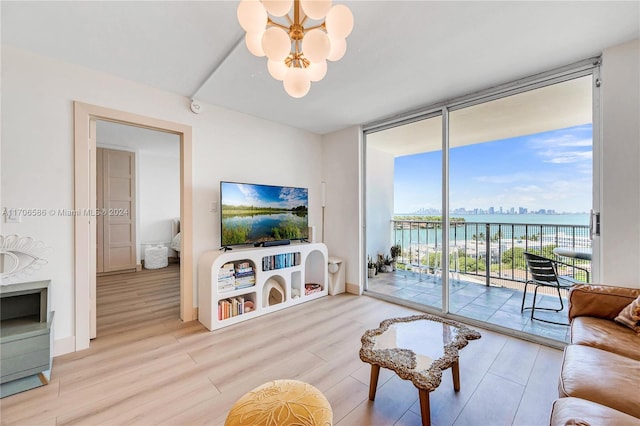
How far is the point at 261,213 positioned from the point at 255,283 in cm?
86

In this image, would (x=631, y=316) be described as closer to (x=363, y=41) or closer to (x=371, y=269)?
(x=363, y=41)

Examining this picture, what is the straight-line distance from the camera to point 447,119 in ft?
9.37

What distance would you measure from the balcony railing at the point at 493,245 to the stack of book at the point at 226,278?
2.68 m

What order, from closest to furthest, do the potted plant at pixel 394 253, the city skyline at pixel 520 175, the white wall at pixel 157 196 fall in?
the city skyline at pixel 520 175, the potted plant at pixel 394 253, the white wall at pixel 157 196

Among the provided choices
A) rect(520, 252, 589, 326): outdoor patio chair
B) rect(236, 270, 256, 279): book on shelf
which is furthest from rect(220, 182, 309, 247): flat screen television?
rect(520, 252, 589, 326): outdoor patio chair

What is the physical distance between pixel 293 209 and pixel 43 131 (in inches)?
97.5

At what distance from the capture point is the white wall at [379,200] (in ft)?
15.4

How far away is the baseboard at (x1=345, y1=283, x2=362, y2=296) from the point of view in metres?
3.67

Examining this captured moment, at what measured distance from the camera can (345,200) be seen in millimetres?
3852

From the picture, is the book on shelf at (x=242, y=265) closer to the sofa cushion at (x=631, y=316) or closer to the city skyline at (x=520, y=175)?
the city skyline at (x=520, y=175)

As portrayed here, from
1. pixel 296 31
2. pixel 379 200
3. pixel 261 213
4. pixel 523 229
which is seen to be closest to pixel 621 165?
pixel 523 229

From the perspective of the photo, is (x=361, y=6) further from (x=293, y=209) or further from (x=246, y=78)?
(x=293, y=209)

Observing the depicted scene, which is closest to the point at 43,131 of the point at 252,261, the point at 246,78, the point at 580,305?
the point at 246,78

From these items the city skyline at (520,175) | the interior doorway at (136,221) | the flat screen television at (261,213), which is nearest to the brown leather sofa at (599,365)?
the city skyline at (520,175)
